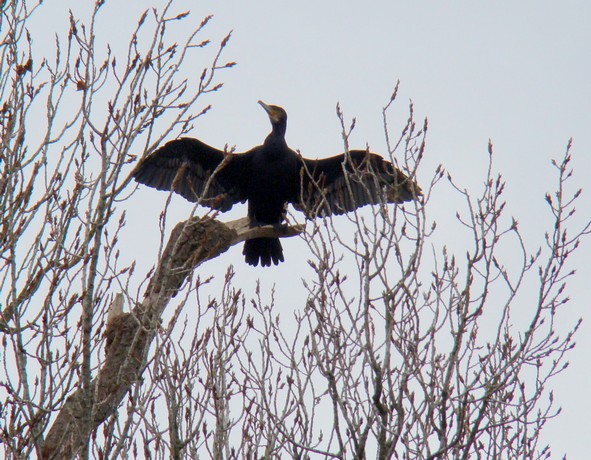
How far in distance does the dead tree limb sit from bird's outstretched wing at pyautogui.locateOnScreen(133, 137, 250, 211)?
1.94 metres

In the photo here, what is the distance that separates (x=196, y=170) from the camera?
321 inches

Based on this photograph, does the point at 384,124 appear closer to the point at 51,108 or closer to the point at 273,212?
the point at 51,108

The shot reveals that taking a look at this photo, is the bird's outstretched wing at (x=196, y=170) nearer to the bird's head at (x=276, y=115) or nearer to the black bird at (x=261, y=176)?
the black bird at (x=261, y=176)

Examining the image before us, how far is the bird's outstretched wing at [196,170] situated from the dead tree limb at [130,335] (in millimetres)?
1943

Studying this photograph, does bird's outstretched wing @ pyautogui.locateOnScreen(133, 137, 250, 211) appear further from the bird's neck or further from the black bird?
the bird's neck

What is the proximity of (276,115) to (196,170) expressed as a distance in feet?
2.91

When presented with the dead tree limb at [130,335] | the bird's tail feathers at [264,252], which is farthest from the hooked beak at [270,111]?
the dead tree limb at [130,335]

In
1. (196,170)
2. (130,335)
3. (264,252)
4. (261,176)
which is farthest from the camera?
(196,170)

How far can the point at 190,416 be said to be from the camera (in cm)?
360

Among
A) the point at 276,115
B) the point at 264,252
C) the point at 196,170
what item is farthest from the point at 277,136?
the point at 264,252

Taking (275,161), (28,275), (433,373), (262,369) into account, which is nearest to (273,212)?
(275,161)

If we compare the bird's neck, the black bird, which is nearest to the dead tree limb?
the black bird

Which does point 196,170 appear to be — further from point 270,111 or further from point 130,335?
point 130,335

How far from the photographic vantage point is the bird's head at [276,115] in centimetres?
792
